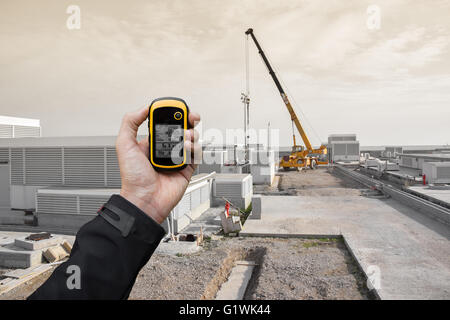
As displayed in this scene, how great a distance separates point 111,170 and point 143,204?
19.3 m

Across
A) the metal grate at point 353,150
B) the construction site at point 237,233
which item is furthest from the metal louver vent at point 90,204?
the metal grate at point 353,150

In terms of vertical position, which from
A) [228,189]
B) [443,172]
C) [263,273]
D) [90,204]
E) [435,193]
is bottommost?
[263,273]

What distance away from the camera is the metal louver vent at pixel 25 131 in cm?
3997

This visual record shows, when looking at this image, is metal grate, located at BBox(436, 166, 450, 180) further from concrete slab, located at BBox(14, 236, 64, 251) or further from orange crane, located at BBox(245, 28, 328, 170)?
concrete slab, located at BBox(14, 236, 64, 251)

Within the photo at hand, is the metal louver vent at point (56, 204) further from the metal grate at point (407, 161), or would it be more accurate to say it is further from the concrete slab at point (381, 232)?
the metal grate at point (407, 161)

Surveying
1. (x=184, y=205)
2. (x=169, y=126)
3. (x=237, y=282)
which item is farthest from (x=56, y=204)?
(x=169, y=126)

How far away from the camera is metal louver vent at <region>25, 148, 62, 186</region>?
70.7 ft

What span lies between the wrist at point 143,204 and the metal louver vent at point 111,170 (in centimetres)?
1884

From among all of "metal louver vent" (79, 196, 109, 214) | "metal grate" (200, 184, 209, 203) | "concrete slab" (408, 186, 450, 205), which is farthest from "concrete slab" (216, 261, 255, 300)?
"concrete slab" (408, 186, 450, 205)

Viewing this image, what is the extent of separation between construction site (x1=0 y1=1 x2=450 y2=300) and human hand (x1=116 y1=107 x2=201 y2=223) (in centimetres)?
833

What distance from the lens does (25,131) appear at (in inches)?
1629

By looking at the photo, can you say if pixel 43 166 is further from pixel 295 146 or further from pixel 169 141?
pixel 295 146

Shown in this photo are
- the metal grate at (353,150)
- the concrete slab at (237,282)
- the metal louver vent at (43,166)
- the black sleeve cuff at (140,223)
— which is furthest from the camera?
the metal grate at (353,150)
